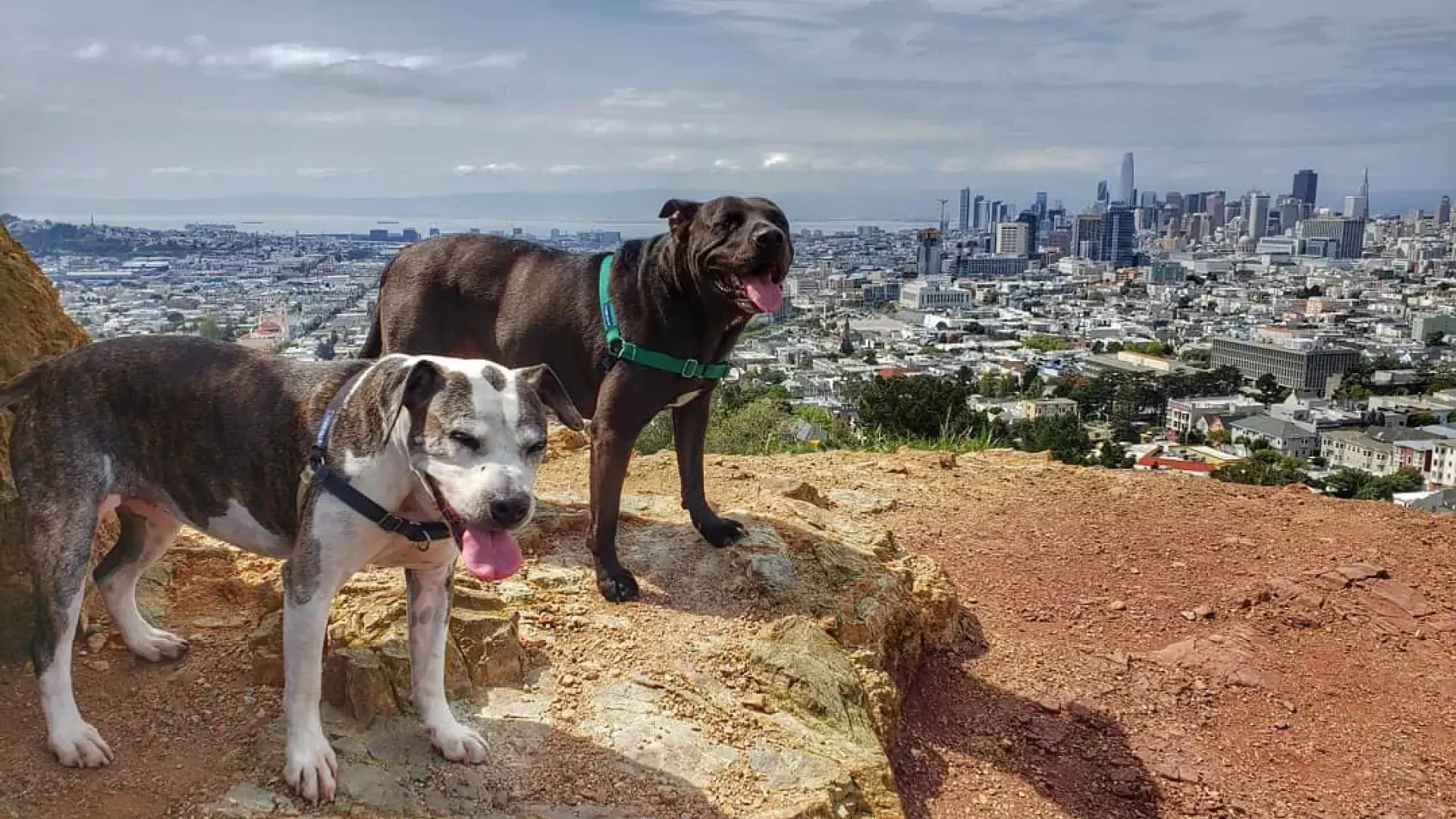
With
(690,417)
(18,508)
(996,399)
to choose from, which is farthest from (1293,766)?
(996,399)

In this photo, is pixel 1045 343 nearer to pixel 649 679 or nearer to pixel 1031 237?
pixel 649 679

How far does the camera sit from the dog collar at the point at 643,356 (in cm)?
499

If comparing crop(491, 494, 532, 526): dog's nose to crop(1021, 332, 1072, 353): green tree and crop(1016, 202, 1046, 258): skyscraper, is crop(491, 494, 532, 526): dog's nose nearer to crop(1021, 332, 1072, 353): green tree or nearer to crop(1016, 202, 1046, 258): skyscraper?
crop(1021, 332, 1072, 353): green tree

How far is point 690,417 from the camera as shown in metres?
5.50

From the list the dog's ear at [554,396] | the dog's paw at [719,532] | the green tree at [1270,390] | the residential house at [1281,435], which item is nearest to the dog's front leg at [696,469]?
the dog's paw at [719,532]

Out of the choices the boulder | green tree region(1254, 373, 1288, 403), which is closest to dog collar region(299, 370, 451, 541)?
the boulder

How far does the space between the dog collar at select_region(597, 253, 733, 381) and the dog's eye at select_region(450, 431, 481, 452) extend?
7.20ft

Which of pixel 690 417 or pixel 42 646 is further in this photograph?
pixel 690 417

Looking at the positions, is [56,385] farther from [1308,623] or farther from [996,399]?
[996,399]

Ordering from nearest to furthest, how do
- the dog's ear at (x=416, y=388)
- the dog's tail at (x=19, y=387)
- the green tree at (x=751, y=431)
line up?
the dog's ear at (x=416, y=388) < the dog's tail at (x=19, y=387) < the green tree at (x=751, y=431)

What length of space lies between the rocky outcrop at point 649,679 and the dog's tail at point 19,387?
1.16m

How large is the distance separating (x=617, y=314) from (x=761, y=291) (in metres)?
0.78

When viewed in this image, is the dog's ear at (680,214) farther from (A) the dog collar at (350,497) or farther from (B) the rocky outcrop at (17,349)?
(B) the rocky outcrop at (17,349)

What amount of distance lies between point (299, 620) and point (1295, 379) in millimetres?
76280
